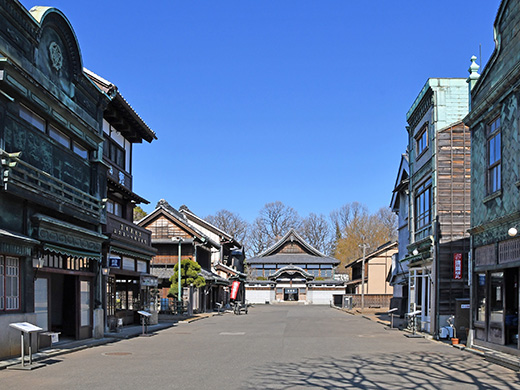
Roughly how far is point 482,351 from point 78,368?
1110 cm

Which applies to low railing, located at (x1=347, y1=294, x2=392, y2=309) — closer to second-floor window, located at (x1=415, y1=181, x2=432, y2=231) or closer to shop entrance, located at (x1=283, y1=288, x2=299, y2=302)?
shop entrance, located at (x1=283, y1=288, x2=299, y2=302)

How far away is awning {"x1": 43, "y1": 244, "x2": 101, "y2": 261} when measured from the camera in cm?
1675

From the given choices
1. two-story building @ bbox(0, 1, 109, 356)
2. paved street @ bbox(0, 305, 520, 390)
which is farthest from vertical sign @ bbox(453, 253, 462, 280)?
two-story building @ bbox(0, 1, 109, 356)

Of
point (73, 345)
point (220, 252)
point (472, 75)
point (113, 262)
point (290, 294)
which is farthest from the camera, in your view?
point (290, 294)

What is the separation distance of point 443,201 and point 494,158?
681 cm

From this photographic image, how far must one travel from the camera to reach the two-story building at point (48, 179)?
1485 cm

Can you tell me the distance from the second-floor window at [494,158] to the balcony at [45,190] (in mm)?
12718

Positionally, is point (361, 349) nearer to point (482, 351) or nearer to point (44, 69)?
point (482, 351)

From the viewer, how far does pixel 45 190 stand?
16.8 meters

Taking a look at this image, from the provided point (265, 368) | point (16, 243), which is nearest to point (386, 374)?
point (265, 368)

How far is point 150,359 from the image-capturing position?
15.5 m

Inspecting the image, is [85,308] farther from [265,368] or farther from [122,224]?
[265,368]

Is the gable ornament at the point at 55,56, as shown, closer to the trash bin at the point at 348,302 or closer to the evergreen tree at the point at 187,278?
the evergreen tree at the point at 187,278

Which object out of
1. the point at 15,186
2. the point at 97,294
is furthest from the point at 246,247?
the point at 15,186
